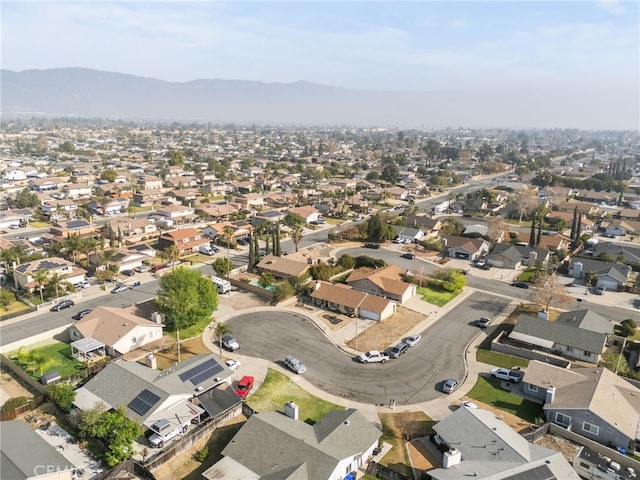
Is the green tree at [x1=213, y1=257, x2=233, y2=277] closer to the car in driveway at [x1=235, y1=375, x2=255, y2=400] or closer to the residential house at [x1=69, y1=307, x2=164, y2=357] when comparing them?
the residential house at [x1=69, y1=307, x2=164, y2=357]

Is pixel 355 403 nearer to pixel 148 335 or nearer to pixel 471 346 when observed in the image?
pixel 471 346

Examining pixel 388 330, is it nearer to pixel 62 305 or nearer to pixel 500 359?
pixel 500 359

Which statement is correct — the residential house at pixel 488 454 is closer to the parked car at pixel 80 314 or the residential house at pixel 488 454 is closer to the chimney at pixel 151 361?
the chimney at pixel 151 361

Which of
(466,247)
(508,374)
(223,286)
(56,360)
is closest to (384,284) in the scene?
(223,286)

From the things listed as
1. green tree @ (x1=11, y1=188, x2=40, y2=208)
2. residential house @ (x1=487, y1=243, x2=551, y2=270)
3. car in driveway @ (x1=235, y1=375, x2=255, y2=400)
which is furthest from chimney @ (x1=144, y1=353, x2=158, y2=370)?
green tree @ (x1=11, y1=188, x2=40, y2=208)

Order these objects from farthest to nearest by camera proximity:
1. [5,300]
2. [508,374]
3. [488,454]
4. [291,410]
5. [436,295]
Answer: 1. [436,295]
2. [5,300]
3. [508,374]
4. [291,410]
5. [488,454]

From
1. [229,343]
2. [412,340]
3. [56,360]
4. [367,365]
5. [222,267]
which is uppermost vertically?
[222,267]
